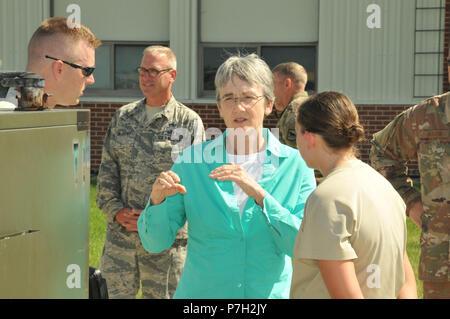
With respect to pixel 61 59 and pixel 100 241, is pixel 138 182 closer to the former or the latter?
pixel 61 59

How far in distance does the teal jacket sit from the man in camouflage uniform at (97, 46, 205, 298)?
5.68 feet

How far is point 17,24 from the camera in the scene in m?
13.8

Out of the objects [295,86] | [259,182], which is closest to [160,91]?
[259,182]

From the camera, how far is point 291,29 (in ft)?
44.1

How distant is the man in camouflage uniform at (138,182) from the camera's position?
192 inches

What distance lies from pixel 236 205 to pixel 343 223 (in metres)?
0.85

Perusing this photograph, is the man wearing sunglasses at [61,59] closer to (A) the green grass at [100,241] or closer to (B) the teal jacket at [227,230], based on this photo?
(B) the teal jacket at [227,230]

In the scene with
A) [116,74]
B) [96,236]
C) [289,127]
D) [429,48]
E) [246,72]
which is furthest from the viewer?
[116,74]

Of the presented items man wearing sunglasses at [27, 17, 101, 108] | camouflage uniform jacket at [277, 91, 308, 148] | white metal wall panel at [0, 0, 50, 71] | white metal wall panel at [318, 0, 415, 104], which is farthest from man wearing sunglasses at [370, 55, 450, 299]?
white metal wall panel at [0, 0, 50, 71]

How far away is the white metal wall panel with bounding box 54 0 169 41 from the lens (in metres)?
13.6

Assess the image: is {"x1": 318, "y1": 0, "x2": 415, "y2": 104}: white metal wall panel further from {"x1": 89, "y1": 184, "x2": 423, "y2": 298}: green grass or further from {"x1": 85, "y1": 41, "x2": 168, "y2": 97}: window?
{"x1": 89, "y1": 184, "x2": 423, "y2": 298}: green grass

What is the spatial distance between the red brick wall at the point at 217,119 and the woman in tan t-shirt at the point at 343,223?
34.7 ft

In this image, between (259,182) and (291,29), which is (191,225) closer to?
(259,182)

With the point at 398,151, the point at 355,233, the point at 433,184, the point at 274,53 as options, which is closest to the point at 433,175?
the point at 433,184
